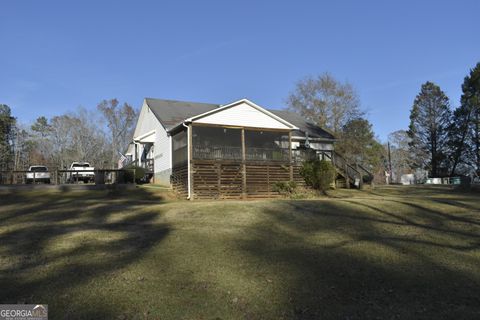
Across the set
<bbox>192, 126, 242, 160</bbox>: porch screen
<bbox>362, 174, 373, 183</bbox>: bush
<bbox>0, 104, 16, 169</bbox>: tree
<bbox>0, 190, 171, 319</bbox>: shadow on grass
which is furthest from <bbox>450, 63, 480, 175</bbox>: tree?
<bbox>0, 104, 16, 169</bbox>: tree

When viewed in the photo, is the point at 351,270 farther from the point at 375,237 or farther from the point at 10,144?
the point at 10,144

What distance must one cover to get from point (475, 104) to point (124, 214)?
143ft

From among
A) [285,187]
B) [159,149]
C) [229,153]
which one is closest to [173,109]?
[159,149]

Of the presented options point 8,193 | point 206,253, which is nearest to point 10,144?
point 8,193

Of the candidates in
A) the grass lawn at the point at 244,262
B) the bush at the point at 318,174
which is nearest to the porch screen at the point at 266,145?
the bush at the point at 318,174

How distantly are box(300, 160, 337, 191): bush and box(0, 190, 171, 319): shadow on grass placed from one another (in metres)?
11.6

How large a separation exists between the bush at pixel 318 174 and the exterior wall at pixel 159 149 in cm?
850

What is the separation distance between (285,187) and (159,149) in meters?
9.92

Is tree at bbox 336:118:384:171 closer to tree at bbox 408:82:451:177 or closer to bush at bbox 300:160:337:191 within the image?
tree at bbox 408:82:451:177

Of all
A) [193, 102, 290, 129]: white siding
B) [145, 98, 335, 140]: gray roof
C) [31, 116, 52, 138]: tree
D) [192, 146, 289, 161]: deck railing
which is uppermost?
[31, 116, 52, 138]: tree

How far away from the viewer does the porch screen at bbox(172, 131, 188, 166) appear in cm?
2381

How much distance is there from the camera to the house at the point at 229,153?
23081 mm

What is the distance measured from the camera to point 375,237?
1162cm

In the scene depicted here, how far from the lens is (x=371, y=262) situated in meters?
9.16
